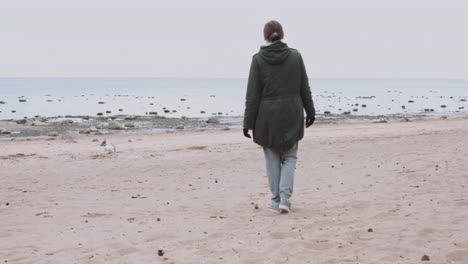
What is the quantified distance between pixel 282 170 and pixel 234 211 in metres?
0.85

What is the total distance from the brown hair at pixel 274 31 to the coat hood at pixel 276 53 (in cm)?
6

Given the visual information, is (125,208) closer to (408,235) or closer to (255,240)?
(255,240)

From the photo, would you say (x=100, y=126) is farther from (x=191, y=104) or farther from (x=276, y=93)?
(x=191, y=104)

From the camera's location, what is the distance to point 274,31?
255 inches

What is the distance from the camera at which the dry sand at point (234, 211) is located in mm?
5152

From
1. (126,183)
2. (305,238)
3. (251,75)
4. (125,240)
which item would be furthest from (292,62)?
(126,183)

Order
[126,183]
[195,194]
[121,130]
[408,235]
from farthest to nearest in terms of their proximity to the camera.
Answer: [121,130]
[126,183]
[195,194]
[408,235]

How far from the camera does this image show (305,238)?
5.48 m

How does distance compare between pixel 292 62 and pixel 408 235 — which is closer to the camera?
pixel 408 235

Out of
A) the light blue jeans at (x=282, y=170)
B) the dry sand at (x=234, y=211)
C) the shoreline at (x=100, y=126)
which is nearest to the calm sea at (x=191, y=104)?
the shoreline at (x=100, y=126)

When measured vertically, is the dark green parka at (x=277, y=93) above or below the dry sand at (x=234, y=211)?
above

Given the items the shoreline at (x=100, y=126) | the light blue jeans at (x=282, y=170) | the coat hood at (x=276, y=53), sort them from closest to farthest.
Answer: the coat hood at (x=276, y=53)
the light blue jeans at (x=282, y=170)
the shoreline at (x=100, y=126)

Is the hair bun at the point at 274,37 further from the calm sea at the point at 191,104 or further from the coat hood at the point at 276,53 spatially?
the calm sea at the point at 191,104

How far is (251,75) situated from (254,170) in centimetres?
479
